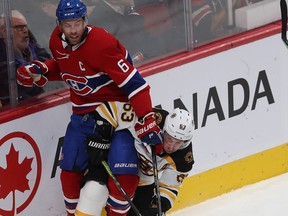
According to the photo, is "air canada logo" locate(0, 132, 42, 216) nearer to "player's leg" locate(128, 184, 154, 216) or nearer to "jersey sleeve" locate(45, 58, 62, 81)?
"jersey sleeve" locate(45, 58, 62, 81)

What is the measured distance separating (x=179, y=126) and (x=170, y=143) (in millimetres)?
106

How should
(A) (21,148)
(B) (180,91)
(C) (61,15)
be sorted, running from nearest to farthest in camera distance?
(C) (61,15), (A) (21,148), (B) (180,91)

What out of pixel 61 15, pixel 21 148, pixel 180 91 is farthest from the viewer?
pixel 180 91

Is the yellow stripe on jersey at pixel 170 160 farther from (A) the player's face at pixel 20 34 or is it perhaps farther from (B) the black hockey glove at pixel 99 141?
(A) the player's face at pixel 20 34

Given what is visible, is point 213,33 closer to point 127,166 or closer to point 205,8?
point 205,8

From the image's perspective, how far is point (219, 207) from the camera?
5.86 metres

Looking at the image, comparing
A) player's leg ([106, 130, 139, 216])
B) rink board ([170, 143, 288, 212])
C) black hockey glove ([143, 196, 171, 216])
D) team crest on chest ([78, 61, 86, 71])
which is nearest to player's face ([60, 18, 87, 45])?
team crest on chest ([78, 61, 86, 71])

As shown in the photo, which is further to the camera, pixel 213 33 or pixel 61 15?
pixel 213 33

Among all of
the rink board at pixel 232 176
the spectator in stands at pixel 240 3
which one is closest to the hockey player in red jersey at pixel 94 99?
the rink board at pixel 232 176

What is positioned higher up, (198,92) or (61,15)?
(61,15)

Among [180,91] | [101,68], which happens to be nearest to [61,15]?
[101,68]

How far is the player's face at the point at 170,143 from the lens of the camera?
5043mm

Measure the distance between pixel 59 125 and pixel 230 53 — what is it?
1096 mm

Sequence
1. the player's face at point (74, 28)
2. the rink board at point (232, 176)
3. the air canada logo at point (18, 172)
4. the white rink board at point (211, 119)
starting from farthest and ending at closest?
the rink board at point (232, 176) → the white rink board at point (211, 119) → the air canada logo at point (18, 172) → the player's face at point (74, 28)
